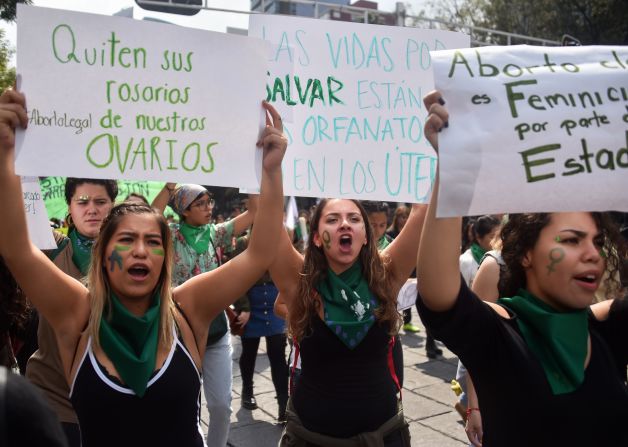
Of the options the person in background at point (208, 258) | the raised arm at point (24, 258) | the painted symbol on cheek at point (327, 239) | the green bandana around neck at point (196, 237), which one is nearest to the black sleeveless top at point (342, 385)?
the painted symbol on cheek at point (327, 239)

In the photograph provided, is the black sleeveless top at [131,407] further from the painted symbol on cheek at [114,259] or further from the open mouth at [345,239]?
the open mouth at [345,239]

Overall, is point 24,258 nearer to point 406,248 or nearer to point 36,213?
point 36,213

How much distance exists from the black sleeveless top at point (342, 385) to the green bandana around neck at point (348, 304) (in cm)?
4

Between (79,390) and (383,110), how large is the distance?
1685mm

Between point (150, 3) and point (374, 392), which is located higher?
point (150, 3)

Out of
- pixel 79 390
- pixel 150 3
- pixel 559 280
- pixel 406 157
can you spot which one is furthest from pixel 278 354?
pixel 150 3

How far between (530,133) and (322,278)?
4.35 ft

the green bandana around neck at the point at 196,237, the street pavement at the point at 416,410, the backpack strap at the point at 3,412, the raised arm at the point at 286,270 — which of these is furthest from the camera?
the street pavement at the point at 416,410

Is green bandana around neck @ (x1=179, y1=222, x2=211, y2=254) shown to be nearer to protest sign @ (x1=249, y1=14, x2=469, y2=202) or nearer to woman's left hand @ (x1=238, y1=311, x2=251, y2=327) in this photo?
woman's left hand @ (x1=238, y1=311, x2=251, y2=327)

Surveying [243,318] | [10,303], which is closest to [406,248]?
[10,303]

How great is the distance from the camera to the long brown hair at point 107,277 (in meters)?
2.01

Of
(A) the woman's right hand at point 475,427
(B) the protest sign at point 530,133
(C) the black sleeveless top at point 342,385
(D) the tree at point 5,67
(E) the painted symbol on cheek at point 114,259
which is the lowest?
(A) the woman's right hand at point 475,427

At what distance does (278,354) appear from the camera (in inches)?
191

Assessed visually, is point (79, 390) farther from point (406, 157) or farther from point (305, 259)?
point (406, 157)
